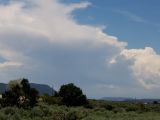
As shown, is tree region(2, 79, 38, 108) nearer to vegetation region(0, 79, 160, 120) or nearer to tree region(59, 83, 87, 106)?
vegetation region(0, 79, 160, 120)

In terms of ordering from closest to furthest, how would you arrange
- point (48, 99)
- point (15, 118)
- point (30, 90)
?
point (15, 118) < point (30, 90) < point (48, 99)

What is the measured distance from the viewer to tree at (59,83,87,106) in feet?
304

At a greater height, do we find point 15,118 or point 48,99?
point 48,99

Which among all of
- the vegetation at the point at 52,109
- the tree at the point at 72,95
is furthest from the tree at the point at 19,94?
the tree at the point at 72,95

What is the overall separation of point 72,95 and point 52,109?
42.8 meters

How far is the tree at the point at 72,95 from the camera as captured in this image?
92.6m

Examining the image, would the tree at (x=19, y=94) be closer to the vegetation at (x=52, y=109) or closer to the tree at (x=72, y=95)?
the vegetation at (x=52, y=109)

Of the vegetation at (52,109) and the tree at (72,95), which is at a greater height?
the tree at (72,95)

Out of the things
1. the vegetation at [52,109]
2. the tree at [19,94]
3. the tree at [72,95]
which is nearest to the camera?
the vegetation at [52,109]

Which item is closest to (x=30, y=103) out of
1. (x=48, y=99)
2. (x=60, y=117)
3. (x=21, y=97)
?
(x=21, y=97)

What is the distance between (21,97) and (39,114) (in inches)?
776

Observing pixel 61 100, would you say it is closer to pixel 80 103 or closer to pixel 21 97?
pixel 80 103

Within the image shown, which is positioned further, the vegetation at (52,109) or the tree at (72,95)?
the tree at (72,95)

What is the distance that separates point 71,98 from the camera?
92.8 m
